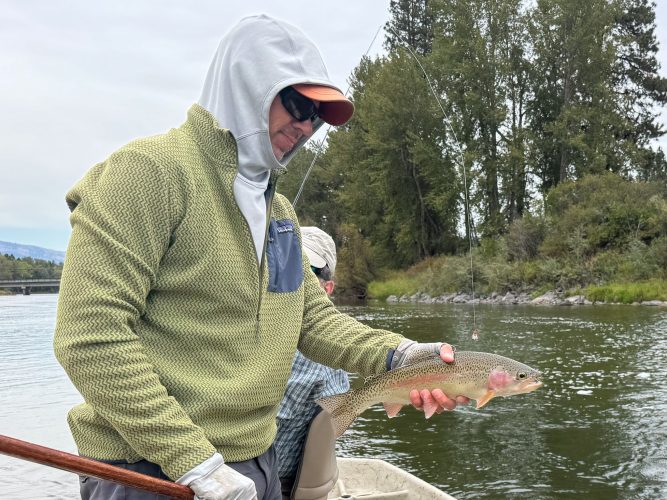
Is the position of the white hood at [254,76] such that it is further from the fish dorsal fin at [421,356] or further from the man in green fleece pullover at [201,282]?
the fish dorsal fin at [421,356]

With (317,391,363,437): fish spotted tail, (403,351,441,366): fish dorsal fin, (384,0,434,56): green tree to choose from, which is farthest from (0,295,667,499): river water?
(384,0,434,56): green tree

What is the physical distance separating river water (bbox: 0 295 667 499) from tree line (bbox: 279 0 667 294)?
18.0 m

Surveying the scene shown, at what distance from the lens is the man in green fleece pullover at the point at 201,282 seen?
5.50ft

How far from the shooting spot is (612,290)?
26.5 meters

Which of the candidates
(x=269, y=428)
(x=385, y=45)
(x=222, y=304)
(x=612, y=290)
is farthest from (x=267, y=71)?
(x=385, y=45)

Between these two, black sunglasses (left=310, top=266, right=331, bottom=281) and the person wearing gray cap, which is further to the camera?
black sunglasses (left=310, top=266, right=331, bottom=281)

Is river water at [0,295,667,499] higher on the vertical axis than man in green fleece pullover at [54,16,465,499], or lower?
lower

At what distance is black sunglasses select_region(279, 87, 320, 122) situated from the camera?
6.79ft

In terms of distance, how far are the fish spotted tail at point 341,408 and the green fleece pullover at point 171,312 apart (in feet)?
3.34

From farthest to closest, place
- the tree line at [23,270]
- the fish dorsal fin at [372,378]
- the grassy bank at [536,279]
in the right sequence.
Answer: the tree line at [23,270]
the grassy bank at [536,279]
the fish dorsal fin at [372,378]

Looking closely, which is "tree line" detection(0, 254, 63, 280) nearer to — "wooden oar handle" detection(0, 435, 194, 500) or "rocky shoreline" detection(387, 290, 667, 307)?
"rocky shoreline" detection(387, 290, 667, 307)

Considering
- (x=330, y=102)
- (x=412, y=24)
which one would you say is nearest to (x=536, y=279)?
(x=412, y=24)

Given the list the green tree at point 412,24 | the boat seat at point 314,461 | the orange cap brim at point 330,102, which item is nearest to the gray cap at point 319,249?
the boat seat at point 314,461

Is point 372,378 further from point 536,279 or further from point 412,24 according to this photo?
point 412,24
